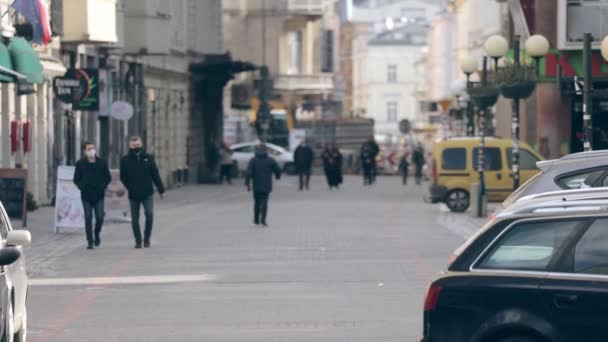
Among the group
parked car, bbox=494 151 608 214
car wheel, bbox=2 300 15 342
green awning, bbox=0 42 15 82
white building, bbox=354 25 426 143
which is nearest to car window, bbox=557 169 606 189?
parked car, bbox=494 151 608 214

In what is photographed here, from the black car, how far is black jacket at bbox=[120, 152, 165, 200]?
52.5 feet

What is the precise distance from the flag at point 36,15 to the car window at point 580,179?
17.6 m

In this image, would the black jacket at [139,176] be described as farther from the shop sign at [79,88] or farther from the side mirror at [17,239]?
the side mirror at [17,239]

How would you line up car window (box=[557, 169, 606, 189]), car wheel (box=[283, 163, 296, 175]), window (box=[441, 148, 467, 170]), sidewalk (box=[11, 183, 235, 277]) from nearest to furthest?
car window (box=[557, 169, 606, 189])
sidewalk (box=[11, 183, 235, 277])
window (box=[441, 148, 467, 170])
car wheel (box=[283, 163, 296, 175])

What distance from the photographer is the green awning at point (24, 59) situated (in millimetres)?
31891

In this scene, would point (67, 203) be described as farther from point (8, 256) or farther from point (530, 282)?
point (530, 282)

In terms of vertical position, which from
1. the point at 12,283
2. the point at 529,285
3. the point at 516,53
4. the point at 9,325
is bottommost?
the point at 9,325

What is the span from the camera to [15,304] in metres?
12.9

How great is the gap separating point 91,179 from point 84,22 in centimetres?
1366

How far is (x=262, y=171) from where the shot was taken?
3162 cm

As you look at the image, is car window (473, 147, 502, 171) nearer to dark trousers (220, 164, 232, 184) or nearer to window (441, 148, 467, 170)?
window (441, 148, 467, 170)

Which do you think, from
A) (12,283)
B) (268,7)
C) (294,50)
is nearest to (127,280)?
(12,283)

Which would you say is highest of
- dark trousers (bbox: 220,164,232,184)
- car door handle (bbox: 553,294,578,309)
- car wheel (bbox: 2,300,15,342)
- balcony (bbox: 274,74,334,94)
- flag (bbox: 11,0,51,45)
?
flag (bbox: 11,0,51,45)

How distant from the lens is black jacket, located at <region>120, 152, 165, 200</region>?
26156 mm
